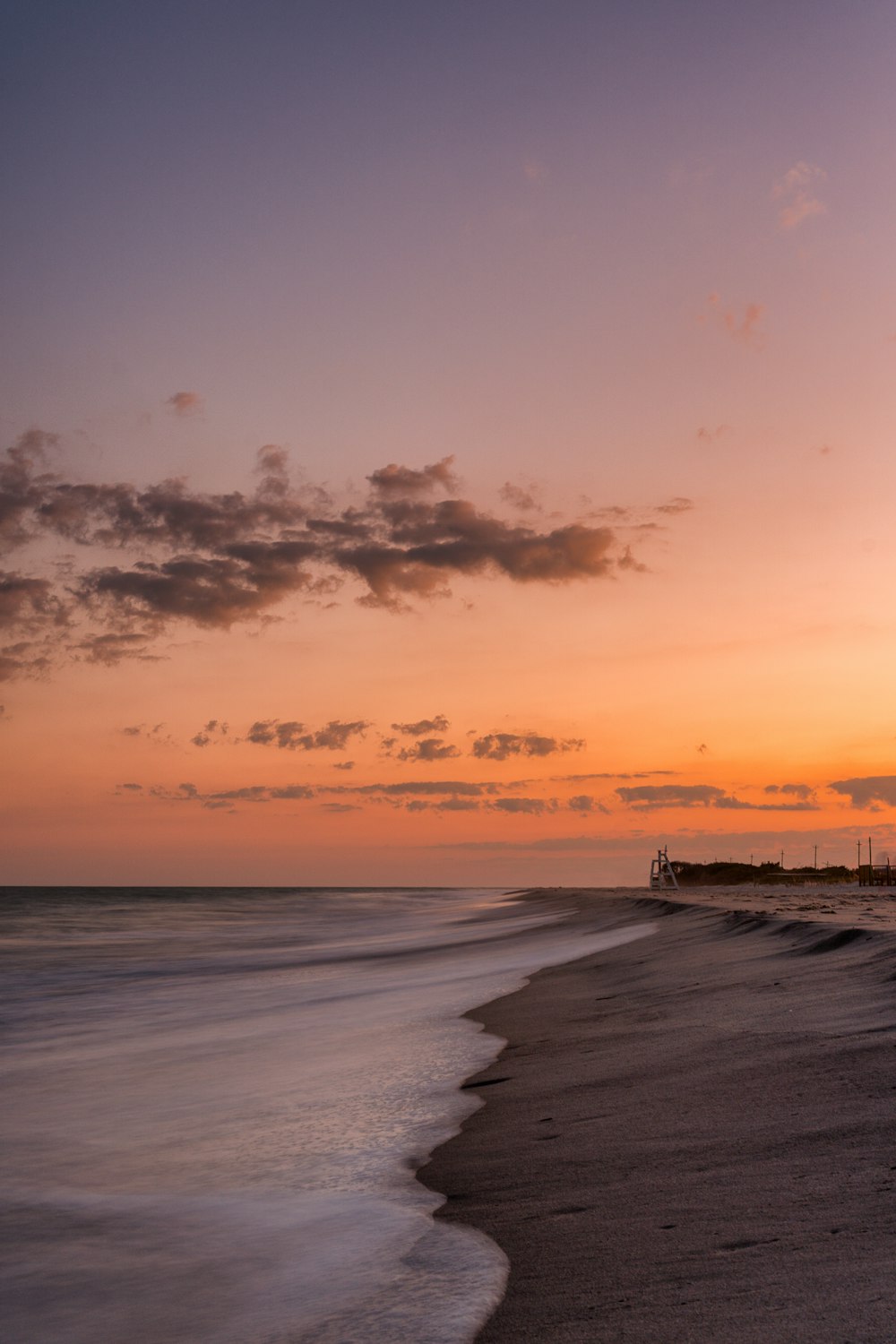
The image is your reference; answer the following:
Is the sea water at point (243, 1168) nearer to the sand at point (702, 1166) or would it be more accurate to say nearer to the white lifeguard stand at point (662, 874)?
the sand at point (702, 1166)

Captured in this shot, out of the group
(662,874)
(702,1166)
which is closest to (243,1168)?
(702,1166)

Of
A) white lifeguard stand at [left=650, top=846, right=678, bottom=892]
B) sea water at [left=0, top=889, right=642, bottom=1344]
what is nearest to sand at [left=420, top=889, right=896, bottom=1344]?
sea water at [left=0, top=889, right=642, bottom=1344]

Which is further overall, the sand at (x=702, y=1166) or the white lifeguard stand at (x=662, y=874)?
the white lifeguard stand at (x=662, y=874)

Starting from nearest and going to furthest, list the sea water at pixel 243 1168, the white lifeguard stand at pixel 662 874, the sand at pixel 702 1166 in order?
the sand at pixel 702 1166
the sea water at pixel 243 1168
the white lifeguard stand at pixel 662 874

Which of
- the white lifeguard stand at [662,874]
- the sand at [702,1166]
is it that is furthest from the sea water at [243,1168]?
the white lifeguard stand at [662,874]

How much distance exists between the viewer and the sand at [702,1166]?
385 centimetres

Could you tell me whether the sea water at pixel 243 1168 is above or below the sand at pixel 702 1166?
below

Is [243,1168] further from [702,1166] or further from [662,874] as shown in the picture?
[662,874]

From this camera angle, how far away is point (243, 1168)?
7383mm

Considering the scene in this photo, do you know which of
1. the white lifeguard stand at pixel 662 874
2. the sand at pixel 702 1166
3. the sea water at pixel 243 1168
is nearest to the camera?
the sand at pixel 702 1166

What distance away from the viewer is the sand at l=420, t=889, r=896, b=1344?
385 cm

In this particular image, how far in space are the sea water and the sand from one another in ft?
1.20

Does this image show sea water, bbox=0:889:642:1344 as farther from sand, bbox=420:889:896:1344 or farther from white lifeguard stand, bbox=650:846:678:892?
white lifeguard stand, bbox=650:846:678:892

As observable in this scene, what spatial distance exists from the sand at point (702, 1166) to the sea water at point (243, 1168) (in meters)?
0.37
